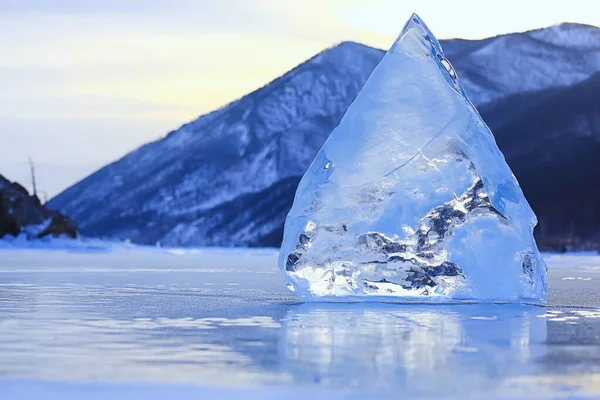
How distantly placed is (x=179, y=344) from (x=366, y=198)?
15.2 feet

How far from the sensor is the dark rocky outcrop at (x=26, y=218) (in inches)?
2758

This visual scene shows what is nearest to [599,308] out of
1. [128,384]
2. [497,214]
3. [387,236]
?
[497,214]

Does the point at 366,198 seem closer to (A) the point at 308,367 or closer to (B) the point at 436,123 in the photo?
(B) the point at 436,123

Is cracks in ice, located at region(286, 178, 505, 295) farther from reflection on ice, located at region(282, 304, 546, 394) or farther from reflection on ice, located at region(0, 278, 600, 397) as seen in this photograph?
reflection on ice, located at region(282, 304, 546, 394)

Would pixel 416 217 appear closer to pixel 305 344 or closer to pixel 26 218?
pixel 305 344

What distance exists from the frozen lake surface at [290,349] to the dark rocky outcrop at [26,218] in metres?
59.6

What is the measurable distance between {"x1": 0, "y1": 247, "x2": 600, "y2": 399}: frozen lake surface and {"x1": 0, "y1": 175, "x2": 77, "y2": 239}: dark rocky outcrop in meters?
59.6

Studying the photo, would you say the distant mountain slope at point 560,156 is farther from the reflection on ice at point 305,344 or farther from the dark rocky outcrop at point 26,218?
the reflection on ice at point 305,344

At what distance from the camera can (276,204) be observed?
585 ft

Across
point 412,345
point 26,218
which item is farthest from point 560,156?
point 412,345

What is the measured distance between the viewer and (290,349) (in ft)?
23.7

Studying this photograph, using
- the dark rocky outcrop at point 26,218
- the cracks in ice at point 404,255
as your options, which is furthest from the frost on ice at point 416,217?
the dark rocky outcrop at point 26,218

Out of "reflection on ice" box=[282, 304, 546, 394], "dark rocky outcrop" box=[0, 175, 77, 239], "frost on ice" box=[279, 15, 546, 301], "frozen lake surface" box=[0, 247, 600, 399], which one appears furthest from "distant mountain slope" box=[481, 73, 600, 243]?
"reflection on ice" box=[282, 304, 546, 394]

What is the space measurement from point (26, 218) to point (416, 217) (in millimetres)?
64970
